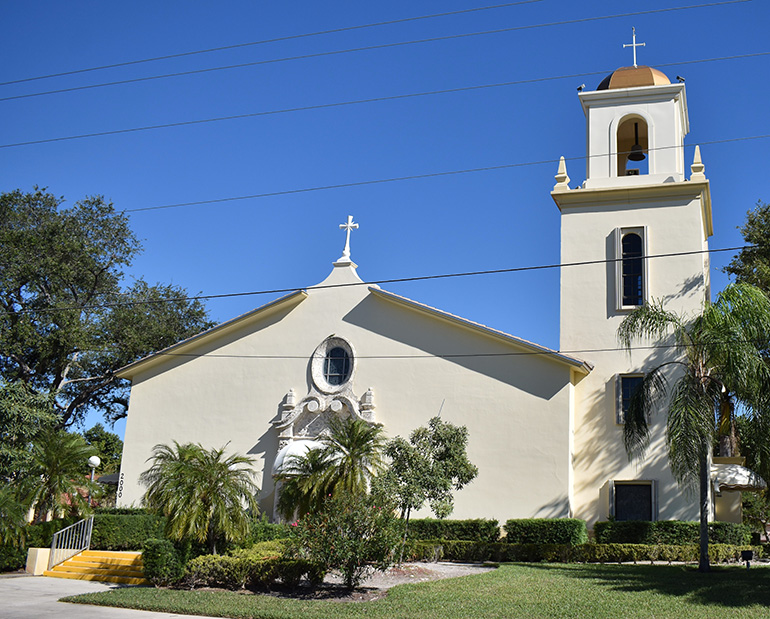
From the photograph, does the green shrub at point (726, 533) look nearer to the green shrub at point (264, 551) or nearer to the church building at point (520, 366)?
the church building at point (520, 366)

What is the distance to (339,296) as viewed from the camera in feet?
107

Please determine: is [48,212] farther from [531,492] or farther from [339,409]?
[531,492]

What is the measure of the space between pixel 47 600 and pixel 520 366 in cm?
1695

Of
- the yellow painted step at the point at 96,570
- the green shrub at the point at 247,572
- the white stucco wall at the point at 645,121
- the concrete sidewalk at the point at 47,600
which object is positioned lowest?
the concrete sidewalk at the point at 47,600

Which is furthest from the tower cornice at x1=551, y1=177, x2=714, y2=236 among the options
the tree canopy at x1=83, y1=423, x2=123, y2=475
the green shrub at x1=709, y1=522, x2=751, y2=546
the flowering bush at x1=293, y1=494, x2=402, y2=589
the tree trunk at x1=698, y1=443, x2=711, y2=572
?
the tree canopy at x1=83, y1=423, x2=123, y2=475

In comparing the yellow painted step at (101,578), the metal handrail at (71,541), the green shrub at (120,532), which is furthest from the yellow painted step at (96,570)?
the green shrub at (120,532)

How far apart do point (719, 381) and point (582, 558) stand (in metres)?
7.10

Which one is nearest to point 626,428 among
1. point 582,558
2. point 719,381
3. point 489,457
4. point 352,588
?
point 719,381

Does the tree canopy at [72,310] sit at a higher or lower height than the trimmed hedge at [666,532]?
higher

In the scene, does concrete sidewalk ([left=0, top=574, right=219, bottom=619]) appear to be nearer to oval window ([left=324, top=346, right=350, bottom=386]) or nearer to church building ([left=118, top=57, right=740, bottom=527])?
church building ([left=118, top=57, right=740, bottom=527])

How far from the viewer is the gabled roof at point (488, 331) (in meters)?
28.4

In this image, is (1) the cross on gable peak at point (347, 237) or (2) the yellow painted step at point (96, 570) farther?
(1) the cross on gable peak at point (347, 237)

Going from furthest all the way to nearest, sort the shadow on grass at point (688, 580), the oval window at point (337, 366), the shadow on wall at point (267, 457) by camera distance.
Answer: the oval window at point (337, 366) → the shadow on wall at point (267, 457) → the shadow on grass at point (688, 580)

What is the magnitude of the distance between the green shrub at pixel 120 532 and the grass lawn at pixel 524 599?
26.0 feet
